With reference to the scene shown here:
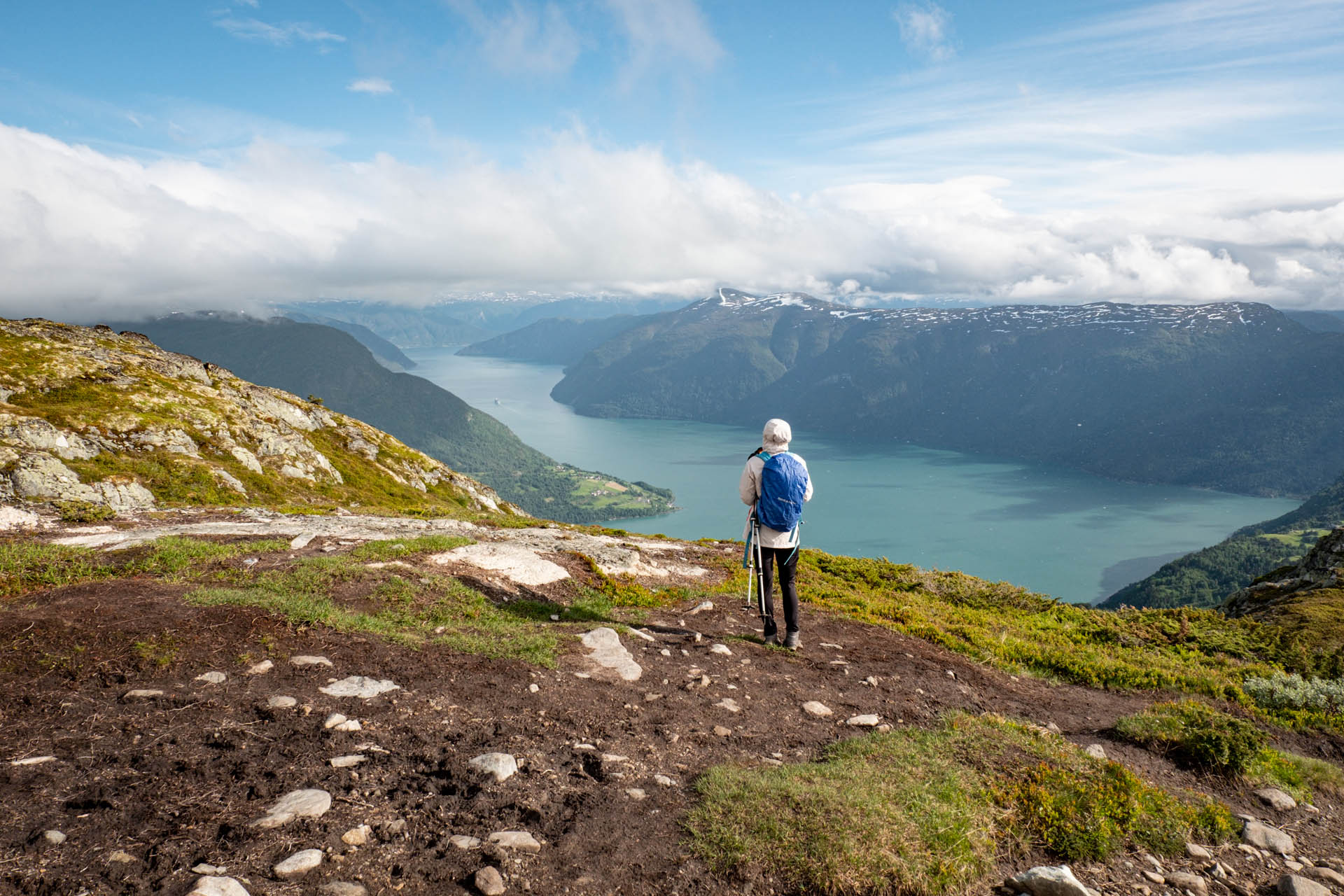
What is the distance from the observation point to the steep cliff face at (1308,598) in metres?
15.3

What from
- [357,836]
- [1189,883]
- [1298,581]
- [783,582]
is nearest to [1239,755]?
[1189,883]

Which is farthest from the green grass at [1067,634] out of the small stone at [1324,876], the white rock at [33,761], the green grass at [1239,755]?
the white rock at [33,761]

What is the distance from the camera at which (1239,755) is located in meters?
8.41

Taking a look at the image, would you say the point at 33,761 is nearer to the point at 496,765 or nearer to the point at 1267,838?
the point at 496,765

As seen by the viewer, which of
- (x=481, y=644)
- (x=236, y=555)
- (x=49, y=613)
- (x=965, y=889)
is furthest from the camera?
(x=236, y=555)

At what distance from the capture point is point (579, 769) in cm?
682

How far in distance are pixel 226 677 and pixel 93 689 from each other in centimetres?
122

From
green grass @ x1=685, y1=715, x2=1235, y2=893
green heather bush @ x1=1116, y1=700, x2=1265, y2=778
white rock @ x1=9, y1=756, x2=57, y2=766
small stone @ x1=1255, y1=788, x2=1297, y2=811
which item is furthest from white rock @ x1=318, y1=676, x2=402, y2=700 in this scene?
small stone @ x1=1255, y1=788, x2=1297, y2=811

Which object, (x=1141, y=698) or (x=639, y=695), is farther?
(x=1141, y=698)

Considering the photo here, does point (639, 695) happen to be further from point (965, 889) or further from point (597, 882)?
point (965, 889)

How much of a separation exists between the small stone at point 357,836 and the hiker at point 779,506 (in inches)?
283

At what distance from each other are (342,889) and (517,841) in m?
1.34

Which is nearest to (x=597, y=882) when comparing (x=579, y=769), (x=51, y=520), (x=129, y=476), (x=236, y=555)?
(x=579, y=769)

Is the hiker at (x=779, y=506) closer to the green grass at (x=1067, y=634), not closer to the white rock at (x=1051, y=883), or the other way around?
the green grass at (x=1067, y=634)
